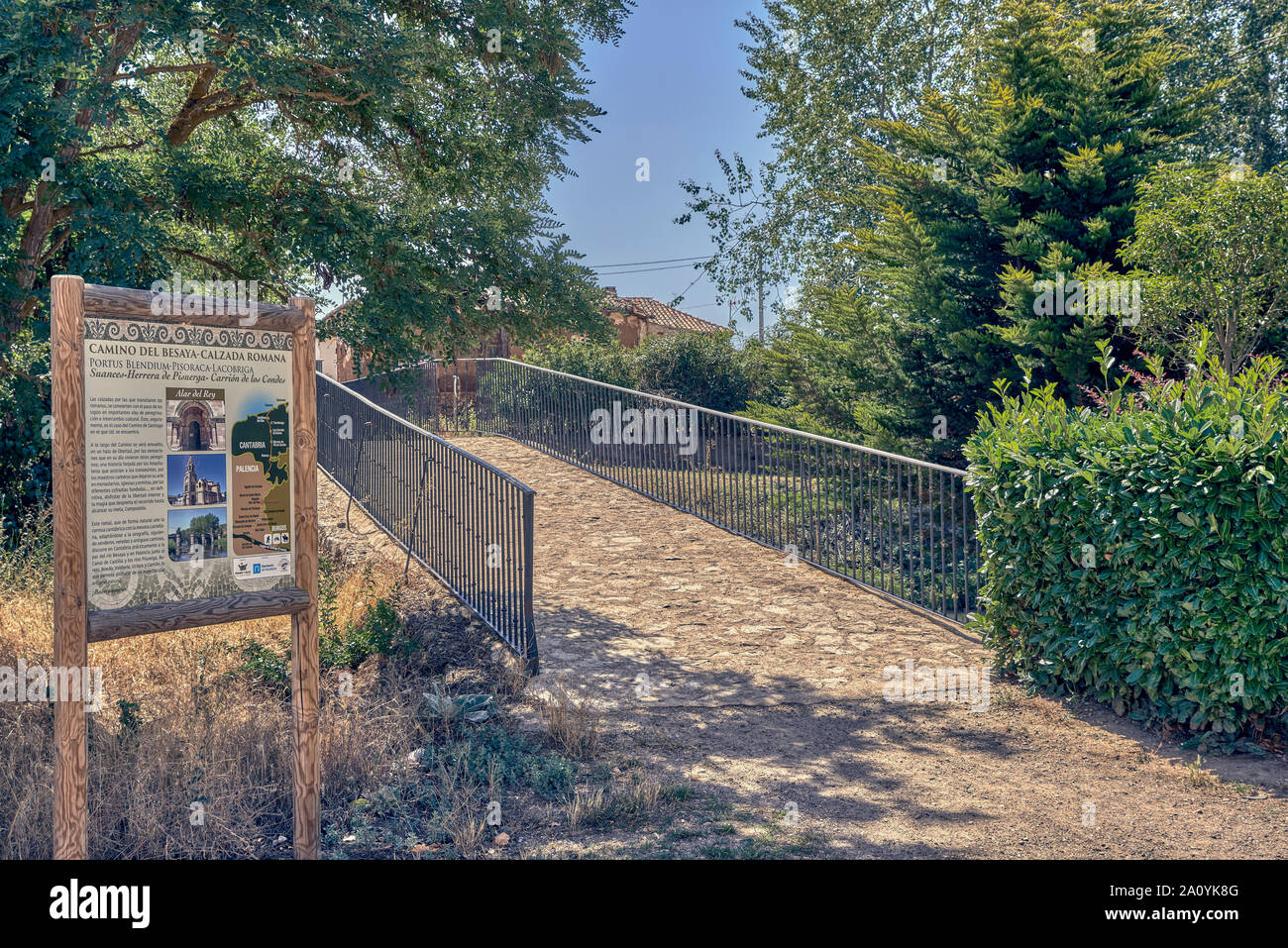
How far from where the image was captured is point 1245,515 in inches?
208

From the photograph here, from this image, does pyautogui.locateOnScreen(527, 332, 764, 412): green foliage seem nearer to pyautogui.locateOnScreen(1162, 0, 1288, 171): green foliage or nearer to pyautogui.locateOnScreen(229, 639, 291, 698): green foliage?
pyautogui.locateOnScreen(1162, 0, 1288, 171): green foliage

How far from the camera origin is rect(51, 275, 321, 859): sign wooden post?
146 inches

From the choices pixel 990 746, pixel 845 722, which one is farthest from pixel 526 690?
pixel 990 746

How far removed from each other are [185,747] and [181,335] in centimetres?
237

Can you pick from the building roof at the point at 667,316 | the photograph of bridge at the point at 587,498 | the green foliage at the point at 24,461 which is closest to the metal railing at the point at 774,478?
the photograph of bridge at the point at 587,498

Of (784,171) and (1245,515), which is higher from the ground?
(784,171)

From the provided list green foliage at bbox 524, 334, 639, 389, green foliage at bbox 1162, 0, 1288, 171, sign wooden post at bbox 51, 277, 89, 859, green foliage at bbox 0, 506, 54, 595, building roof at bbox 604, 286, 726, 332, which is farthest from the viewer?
building roof at bbox 604, 286, 726, 332

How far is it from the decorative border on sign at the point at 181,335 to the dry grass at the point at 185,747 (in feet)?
7.23

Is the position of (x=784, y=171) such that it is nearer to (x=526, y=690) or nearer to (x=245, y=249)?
(x=245, y=249)

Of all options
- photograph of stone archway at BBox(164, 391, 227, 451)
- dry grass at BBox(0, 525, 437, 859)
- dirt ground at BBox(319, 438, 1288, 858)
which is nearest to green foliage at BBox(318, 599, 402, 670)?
dry grass at BBox(0, 525, 437, 859)

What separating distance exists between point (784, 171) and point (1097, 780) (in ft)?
63.6

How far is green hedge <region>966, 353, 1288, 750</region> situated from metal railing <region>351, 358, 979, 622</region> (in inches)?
53.6

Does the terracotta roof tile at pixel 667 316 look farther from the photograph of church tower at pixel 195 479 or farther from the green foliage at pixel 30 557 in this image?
the photograph of church tower at pixel 195 479

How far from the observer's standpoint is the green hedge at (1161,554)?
17.4ft
